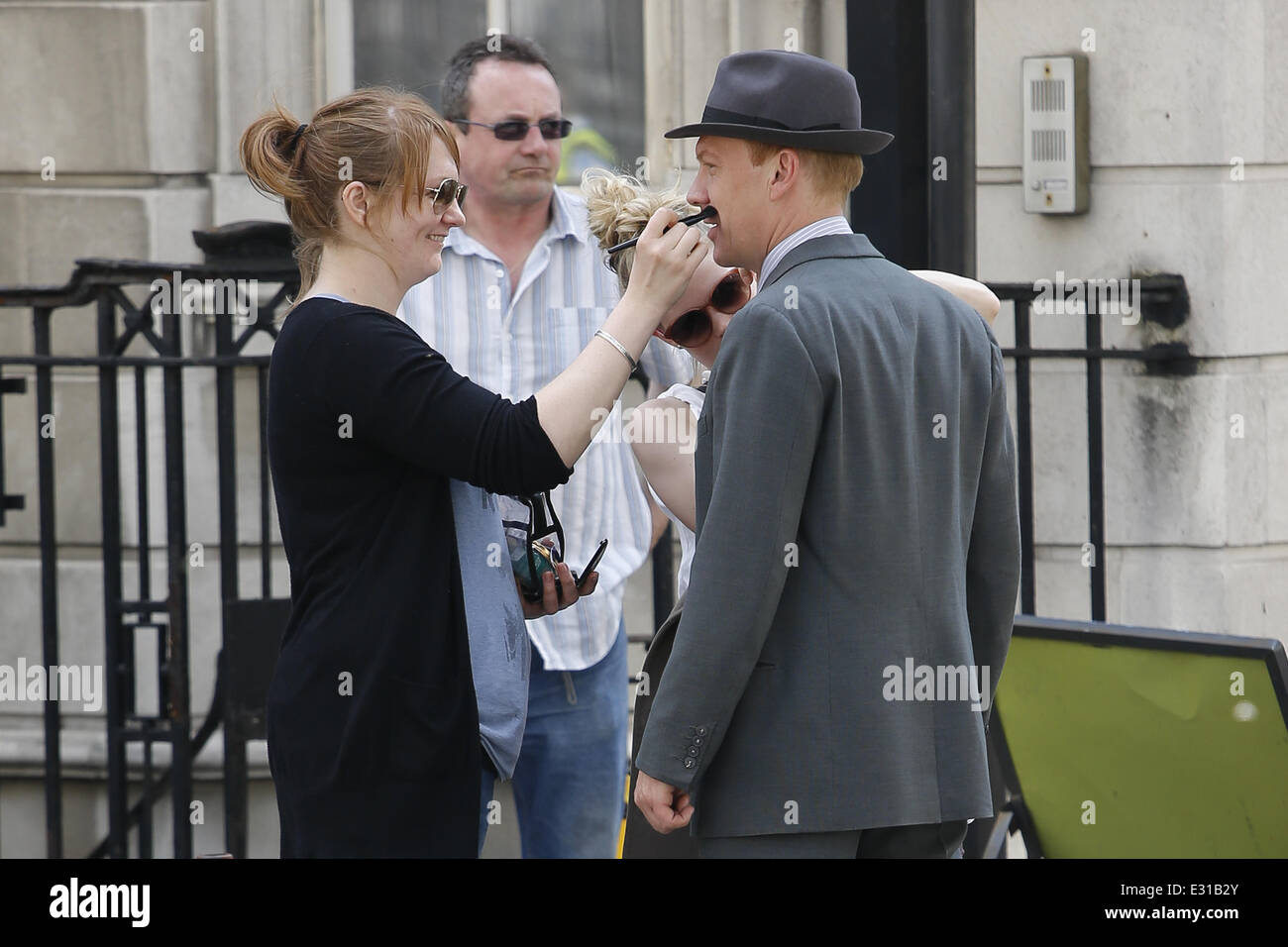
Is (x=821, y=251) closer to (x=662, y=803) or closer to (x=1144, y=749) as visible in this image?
(x=662, y=803)

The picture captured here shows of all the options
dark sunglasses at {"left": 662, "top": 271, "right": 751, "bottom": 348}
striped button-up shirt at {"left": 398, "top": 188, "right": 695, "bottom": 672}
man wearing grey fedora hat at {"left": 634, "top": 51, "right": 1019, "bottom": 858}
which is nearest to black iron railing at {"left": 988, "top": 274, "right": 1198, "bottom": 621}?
striped button-up shirt at {"left": 398, "top": 188, "right": 695, "bottom": 672}

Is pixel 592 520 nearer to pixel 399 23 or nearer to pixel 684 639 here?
pixel 684 639

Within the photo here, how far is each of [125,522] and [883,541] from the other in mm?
4210

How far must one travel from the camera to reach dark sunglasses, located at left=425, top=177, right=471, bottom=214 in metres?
2.63

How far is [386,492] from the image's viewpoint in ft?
8.19

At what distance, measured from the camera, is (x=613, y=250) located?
2707mm

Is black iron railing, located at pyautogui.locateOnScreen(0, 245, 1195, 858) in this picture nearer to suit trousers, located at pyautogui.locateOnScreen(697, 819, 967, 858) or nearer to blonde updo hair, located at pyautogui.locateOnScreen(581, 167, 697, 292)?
blonde updo hair, located at pyautogui.locateOnScreen(581, 167, 697, 292)

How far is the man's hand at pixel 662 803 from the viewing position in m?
2.36

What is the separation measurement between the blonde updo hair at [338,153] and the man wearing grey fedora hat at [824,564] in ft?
1.65

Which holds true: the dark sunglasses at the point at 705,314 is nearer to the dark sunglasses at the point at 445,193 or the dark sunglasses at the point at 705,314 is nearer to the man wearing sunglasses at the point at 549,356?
the dark sunglasses at the point at 445,193

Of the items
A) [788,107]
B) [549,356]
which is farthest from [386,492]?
[549,356]

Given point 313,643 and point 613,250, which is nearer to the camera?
point 313,643

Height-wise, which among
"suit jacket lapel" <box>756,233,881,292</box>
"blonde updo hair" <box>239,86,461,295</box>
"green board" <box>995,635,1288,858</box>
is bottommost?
"green board" <box>995,635,1288,858</box>
